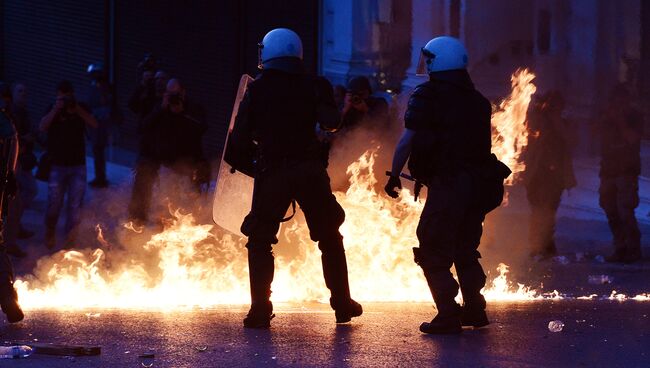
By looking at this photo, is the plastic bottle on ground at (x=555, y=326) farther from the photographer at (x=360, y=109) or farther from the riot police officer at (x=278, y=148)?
the photographer at (x=360, y=109)

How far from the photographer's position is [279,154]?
771 centimetres

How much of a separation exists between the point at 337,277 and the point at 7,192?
6.54 ft

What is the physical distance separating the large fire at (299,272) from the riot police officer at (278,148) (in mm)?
1292

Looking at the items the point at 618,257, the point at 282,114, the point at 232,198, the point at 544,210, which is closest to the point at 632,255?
the point at 618,257

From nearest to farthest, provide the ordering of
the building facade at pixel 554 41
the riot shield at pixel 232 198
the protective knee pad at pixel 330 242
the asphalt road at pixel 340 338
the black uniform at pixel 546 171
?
the asphalt road at pixel 340 338 → the protective knee pad at pixel 330 242 → the riot shield at pixel 232 198 → the black uniform at pixel 546 171 → the building facade at pixel 554 41

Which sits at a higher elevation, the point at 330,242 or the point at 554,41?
the point at 554,41

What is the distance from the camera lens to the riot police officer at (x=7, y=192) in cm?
786

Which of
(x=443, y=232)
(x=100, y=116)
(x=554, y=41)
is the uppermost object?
(x=554, y=41)

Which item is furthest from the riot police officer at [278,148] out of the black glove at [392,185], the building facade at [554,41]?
the building facade at [554,41]

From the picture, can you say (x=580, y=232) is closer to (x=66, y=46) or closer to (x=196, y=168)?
(x=196, y=168)

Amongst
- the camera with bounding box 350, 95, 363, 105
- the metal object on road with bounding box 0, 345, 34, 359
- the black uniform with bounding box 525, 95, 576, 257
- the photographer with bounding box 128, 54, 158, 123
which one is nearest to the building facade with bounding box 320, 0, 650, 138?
the black uniform with bounding box 525, 95, 576, 257

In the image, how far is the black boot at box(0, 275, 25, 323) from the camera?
7844 mm

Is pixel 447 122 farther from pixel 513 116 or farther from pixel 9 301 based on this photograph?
pixel 9 301

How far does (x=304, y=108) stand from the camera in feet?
25.4
